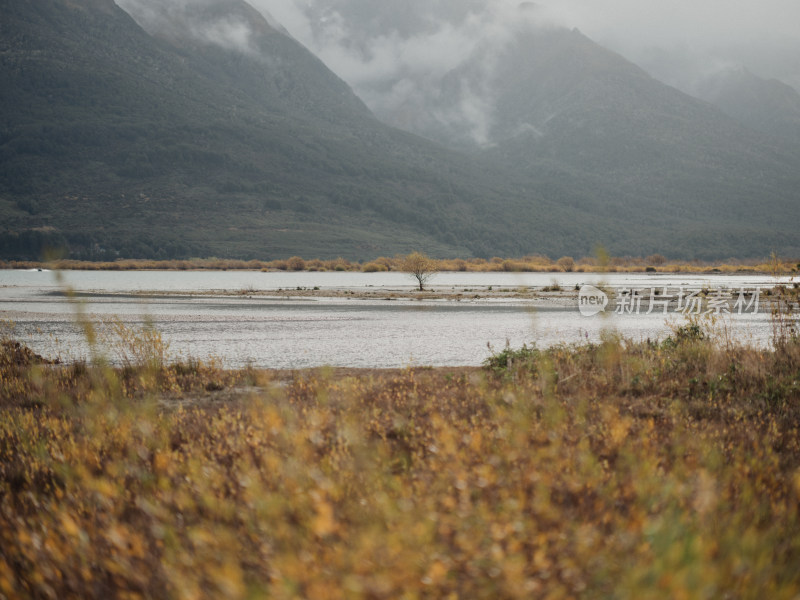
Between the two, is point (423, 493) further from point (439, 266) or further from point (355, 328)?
point (439, 266)

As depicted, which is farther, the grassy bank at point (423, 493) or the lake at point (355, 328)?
the lake at point (355, 328)

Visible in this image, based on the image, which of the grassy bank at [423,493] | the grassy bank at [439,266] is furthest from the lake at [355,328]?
the grassy bank at [439,266]

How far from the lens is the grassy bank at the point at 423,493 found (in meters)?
3.25

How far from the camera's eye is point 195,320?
3162cm

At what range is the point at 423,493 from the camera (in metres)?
4.80

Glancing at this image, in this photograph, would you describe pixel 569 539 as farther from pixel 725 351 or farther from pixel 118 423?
pixel 725 351

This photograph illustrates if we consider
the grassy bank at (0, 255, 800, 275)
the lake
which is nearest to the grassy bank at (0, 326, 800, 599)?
the lake

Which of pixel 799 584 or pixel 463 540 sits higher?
pixel 463 540

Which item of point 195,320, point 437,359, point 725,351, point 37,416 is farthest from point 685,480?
point 195,320

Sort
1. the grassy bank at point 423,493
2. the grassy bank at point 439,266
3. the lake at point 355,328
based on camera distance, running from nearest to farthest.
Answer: the grassy bank at point 423,493
the lake at point 355,328
the grassy bank at point 439,266

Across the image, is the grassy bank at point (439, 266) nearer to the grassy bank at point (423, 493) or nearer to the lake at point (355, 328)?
the lake at point (355, 328)

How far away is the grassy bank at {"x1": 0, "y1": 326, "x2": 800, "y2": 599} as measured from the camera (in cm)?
325

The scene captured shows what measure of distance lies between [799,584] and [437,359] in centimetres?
1389

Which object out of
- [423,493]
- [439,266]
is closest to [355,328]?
[423,493]
